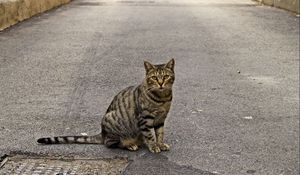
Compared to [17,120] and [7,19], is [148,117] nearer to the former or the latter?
[17,120]

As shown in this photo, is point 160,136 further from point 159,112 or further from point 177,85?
point 177,85

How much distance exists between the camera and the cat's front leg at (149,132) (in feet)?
17.8

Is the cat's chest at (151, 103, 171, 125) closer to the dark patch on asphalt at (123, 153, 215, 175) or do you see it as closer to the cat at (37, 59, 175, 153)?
the cat at (37, 59, 175, 153)

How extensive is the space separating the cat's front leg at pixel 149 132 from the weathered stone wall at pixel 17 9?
850cm

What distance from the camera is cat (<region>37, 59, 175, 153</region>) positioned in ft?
17.6

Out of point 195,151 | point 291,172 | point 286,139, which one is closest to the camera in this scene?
point 291,172

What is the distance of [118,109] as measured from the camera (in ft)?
18.4

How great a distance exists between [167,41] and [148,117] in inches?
302

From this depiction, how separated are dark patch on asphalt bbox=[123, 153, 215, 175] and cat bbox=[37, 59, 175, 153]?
187 mm

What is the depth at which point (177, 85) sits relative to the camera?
864 cm

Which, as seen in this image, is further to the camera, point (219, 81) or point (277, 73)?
point (277, 73)

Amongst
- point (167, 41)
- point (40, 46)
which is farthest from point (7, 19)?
point (167, 41)

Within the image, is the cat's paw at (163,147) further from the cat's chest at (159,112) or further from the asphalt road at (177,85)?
the cat's chest at (159,112)

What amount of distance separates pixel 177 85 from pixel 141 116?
325 centimetres
